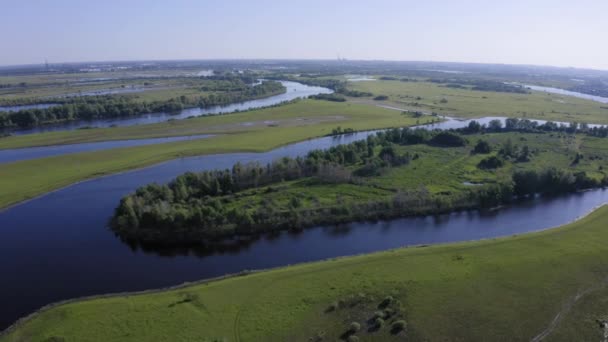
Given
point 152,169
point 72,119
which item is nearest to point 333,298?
point 152,169

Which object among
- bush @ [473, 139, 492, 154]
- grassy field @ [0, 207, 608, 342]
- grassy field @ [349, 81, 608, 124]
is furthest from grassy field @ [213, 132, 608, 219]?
grassy field @ [349, 81, 608, 124]

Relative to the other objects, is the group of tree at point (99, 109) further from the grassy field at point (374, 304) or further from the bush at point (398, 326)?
the bush at point (398, 326)

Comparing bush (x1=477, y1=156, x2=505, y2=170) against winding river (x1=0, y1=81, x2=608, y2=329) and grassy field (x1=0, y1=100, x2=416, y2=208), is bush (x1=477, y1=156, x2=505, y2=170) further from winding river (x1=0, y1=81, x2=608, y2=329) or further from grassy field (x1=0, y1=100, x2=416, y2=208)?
grassy field (x1=0, y1=100, x2=416, y2=208)

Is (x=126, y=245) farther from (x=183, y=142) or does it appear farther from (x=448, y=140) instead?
(x=448, y=140)

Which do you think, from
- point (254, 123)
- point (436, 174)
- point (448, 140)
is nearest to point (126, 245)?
point (436, 174)

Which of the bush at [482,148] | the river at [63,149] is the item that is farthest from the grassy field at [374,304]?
the river at [63,149]

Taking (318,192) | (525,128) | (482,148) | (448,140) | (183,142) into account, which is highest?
(525,128)

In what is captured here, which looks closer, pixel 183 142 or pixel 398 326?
pixel 398 326
